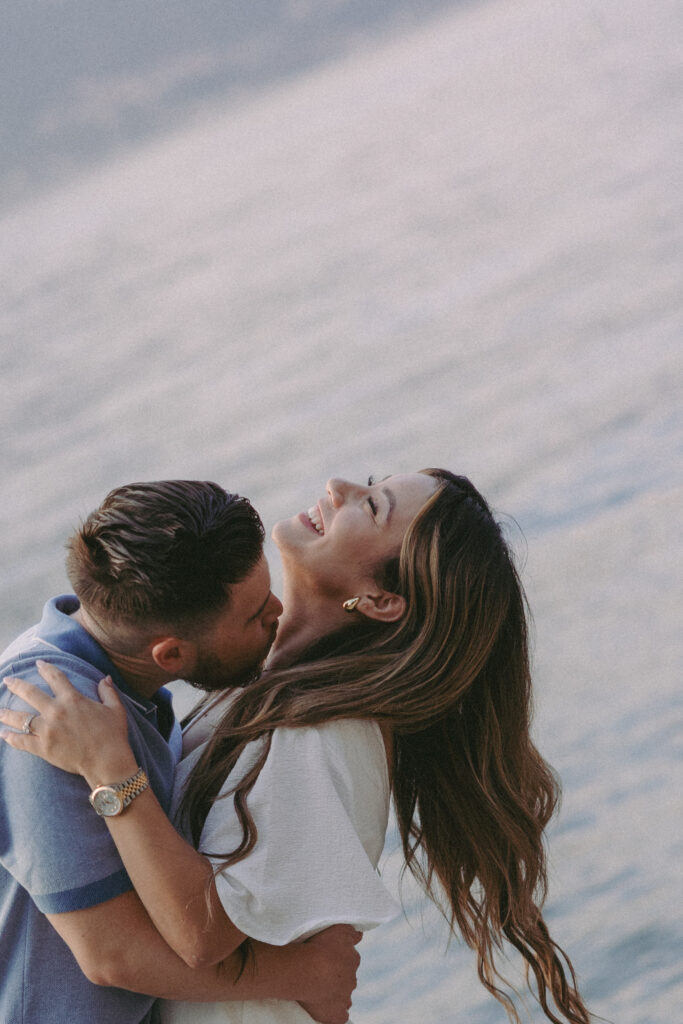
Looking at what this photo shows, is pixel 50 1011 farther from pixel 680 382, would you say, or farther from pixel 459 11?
pixel 459 11

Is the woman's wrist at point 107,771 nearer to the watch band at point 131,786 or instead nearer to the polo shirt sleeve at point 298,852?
the watch band at point 131,786

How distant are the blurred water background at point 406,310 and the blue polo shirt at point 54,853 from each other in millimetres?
2035

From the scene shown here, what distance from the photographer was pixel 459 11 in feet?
25.9

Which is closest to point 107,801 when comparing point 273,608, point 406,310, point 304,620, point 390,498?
point 273,608

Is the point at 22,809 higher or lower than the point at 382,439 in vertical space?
higher

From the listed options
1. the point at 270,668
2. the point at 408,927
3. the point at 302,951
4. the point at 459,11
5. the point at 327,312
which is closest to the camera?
the point at 302,951

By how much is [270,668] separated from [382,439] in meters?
3.93

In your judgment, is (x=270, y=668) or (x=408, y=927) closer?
(x=270, y=668)

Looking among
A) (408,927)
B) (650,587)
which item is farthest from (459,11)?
(408,927)

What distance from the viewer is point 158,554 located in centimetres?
141

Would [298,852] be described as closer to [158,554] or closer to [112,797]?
[112,797]

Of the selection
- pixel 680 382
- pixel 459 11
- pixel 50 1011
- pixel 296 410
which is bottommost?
pixel 680 382

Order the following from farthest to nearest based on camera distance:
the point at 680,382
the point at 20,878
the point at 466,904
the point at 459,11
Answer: the point at 459,11, the point at 680,382, the point at 466,904, the point at 20,878

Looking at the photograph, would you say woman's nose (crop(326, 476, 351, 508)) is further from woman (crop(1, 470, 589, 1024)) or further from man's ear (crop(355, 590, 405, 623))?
man's ear (crop(355, 590, 405, 623))
